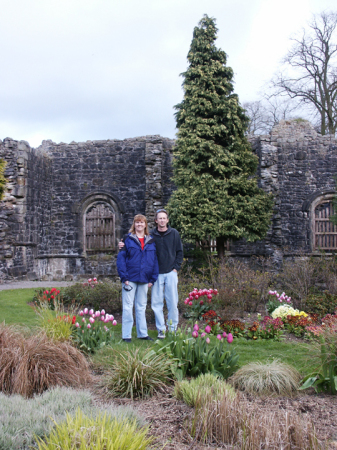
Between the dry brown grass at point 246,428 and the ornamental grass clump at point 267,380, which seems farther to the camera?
the ornamental grass clump at point 267,380

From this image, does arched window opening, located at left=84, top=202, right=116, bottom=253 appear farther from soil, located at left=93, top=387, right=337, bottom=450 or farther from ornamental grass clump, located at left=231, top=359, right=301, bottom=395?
soil, located at left=93, top=387, right=337, bottom=450

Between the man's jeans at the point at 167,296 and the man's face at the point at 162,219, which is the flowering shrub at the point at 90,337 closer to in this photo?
the man's jeans at the point at 167,296

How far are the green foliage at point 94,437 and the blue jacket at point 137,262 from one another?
3057 mm

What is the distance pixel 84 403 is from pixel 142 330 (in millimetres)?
2472

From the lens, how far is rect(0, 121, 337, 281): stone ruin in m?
13.2

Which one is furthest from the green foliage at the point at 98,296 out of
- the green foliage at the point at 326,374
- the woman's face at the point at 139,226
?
the green foliage at the point at 326,374

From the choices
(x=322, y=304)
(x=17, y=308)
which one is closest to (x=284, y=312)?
(x=322, y=304)

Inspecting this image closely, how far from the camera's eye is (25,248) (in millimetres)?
13141

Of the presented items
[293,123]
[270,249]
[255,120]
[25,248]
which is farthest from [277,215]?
[255,120]

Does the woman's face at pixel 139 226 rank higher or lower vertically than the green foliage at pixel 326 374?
higher

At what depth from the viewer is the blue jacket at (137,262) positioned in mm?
5395

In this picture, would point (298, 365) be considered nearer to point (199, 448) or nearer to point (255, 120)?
point (199, 448)

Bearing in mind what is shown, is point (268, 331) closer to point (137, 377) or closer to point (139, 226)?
point (139, 226)

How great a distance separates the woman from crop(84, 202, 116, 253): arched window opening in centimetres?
960
